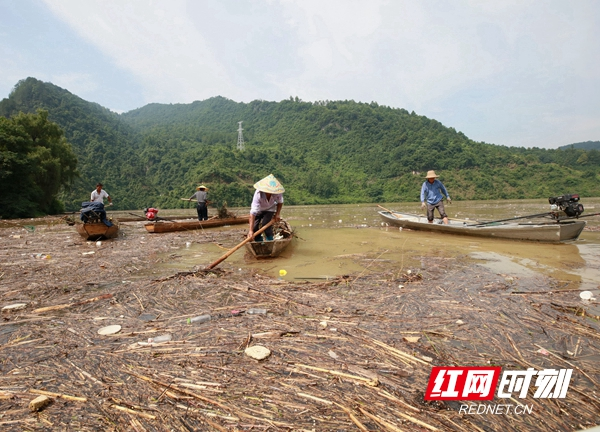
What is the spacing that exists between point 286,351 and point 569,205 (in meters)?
8.86

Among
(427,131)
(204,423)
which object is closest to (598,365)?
(204,423)

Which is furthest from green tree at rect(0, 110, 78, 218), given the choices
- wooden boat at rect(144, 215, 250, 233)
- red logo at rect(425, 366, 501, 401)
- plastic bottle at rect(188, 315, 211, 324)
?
red logo at rect(425, 366, 501, 401)

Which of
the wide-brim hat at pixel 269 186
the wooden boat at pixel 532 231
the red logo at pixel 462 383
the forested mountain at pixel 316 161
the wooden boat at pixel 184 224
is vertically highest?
the forested mountain at pixel 316 161

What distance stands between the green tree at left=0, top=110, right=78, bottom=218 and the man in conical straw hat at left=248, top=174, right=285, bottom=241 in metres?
25.1

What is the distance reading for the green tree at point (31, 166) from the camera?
2306 centimetres

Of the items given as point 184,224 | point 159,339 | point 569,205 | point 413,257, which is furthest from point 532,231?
point 184,224

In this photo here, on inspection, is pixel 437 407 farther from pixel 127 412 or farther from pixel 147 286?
pixel 147 286

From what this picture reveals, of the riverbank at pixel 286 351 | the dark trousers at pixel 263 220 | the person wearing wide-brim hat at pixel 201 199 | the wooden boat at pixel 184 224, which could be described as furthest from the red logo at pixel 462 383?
the person wearing wide-brim hat at pixel 201 199

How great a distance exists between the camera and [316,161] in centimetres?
8331

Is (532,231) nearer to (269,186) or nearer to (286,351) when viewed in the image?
(269,186)

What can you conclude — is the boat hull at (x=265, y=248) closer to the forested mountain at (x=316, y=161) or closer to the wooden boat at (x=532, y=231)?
the wooden boat at (x=532, y=231)

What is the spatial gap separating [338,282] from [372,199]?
58.7 meters

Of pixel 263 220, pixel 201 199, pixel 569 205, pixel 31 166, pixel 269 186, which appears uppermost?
pixel 31 166

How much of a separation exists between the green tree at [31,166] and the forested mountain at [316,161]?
65.2ft
